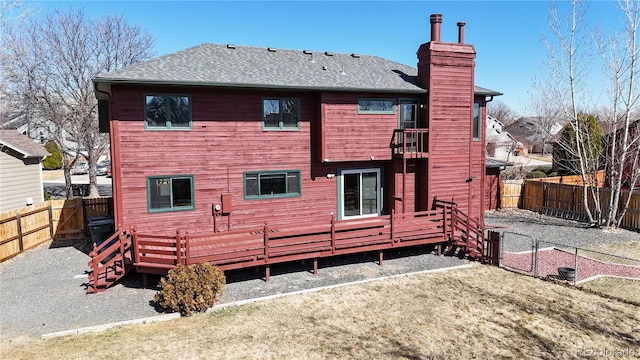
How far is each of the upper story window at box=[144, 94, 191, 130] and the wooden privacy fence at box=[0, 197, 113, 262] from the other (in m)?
6.32

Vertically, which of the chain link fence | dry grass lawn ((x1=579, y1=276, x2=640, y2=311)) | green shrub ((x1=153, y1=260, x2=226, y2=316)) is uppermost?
green shrub ((x1=153, y1=260, x2=226, y2=316))

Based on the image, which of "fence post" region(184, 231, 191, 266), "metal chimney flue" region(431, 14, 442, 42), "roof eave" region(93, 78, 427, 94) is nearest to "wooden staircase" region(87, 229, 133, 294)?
"fence post" region(184, 231, 191, 266)

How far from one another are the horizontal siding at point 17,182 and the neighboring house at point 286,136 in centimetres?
690

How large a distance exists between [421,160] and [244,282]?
26.7ft

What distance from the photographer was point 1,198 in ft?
60.6

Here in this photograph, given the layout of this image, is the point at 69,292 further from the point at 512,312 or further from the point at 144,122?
the point at 512,312

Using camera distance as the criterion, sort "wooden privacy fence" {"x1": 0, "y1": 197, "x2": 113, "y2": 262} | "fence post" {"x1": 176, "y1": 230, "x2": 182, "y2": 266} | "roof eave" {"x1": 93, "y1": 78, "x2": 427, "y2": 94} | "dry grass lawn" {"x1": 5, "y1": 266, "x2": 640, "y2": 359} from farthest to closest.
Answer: "wooden privacy fence" {"x1": 0, "y1": 197, "x2": 113, "y2": 262}
"roof eave" {"x1": 93, "y1": 78, "x2": 427, "y2": 94}
"fence post" {"x1": 176, "y1": 230, "x2": 182, "y2": 266}
"dry grass lawn" {"x1": 5, "y1": 266, "x2": 640, "y2": 359}

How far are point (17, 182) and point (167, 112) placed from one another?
13037 mm

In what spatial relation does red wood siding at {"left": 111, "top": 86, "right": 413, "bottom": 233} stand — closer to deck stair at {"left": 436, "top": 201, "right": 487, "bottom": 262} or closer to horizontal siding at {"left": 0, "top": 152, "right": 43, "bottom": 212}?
deck stair at {"left": 436, "top": 201, "right": 487, "bottom": 262}

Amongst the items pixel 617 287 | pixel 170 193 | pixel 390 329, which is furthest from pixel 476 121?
pixel 170 193

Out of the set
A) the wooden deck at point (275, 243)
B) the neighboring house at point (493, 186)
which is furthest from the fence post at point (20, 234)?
the neighboring house at point (493, 186)

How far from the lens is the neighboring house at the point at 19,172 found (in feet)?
61.6

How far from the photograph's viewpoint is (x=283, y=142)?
1370cm

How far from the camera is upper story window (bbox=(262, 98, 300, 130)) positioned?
44.0 feet
